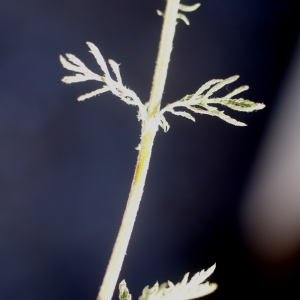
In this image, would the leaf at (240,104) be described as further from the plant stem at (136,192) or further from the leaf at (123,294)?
the leaf at (123,294)

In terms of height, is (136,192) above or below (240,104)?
below

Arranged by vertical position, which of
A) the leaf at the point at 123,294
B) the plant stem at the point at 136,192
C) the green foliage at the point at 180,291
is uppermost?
the plant stem at the point at 136,192

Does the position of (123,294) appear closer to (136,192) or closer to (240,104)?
(136,192)

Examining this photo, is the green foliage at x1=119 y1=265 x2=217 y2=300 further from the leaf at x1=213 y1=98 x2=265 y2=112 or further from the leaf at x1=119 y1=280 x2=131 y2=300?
the leaf at x1=213 y1=98 x2=265 y2=112

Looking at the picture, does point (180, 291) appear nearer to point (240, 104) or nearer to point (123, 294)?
point (123, 294)

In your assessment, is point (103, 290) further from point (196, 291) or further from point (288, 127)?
point (288, 127)

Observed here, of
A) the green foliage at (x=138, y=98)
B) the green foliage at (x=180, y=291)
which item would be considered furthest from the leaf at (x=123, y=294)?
the green foliage at (x=138, y=98)

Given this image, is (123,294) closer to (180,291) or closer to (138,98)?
(180,291)

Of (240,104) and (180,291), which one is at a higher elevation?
(240,104)

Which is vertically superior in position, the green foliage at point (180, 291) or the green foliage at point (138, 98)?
the green foliage at point (138, 98)

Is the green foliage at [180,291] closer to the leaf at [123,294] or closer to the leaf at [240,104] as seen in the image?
the leaf at [123,294]

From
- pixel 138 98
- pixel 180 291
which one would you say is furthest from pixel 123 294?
pixel 138 98

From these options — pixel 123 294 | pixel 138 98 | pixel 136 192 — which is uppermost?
pixel 138 98
